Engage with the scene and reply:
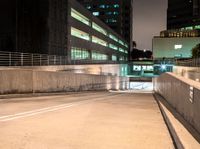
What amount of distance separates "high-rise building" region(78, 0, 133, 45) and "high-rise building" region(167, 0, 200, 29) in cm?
2335

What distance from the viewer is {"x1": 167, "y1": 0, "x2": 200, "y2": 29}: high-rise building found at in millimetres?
130375

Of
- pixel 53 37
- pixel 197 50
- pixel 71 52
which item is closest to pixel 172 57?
pixel 197 50

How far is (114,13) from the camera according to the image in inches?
5871

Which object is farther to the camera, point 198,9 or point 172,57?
point 198,9

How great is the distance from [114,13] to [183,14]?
117 ft

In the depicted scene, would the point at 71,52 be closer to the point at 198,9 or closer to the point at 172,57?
the point at 172,57

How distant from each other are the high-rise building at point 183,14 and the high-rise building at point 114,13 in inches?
919

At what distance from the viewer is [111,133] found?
7.16 m

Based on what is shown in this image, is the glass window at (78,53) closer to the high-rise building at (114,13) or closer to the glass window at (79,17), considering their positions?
the glass window at (79,17)

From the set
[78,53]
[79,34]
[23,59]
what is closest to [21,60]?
[23,59]

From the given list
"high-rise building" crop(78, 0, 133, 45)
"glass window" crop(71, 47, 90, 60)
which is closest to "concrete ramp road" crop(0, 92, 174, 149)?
"glass window" crop(71, 47, 90, 60)

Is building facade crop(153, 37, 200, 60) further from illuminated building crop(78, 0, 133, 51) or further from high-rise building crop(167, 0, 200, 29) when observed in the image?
illuminated building crop(78, 0, 133, 51)

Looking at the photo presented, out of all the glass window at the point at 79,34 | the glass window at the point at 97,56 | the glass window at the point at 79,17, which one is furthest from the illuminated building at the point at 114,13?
the glass window at the point at 79,34

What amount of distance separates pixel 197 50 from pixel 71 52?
29.4m
